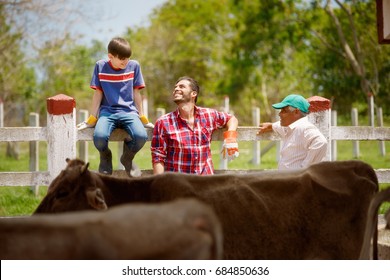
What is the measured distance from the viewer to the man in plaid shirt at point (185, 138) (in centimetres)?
550

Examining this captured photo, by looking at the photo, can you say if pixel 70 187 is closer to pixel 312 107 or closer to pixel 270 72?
pixel 312 107

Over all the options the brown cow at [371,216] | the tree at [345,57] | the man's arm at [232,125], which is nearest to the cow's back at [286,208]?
the brown cow at [371,216]

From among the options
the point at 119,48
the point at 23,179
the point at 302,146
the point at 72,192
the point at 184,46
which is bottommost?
the point at 23,179

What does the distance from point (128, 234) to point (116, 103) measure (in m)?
4.14

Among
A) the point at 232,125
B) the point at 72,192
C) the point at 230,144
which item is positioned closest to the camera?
the point at 72,192

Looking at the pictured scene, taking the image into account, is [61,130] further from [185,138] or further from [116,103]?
[185,138]

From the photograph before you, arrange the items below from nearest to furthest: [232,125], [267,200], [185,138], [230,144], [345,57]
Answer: [267,200] → [185,138] → [230,144] → [232,125] → [345,57]

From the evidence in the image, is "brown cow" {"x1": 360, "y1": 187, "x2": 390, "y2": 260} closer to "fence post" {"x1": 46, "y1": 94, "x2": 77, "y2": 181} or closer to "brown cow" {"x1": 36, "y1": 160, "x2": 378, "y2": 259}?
"brown cow" {"x1": 36, "y1": 160, "x2": 378, "y2": 259}

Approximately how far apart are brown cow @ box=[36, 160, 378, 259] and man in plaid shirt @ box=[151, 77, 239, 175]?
1.59m

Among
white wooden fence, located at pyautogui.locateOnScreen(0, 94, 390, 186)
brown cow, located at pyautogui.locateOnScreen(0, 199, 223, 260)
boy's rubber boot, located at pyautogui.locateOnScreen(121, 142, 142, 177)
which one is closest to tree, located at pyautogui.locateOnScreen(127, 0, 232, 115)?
white wooden fence, located at pyautogui.locateOnScreen(0, 94, 390, 186)

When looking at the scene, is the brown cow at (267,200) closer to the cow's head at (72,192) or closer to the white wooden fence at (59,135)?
the cow's head at (72,192)

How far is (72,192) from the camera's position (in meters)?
3.69

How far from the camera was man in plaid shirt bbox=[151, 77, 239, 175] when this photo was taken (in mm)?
5500

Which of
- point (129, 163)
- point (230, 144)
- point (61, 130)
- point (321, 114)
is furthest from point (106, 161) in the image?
point (321, 114)
